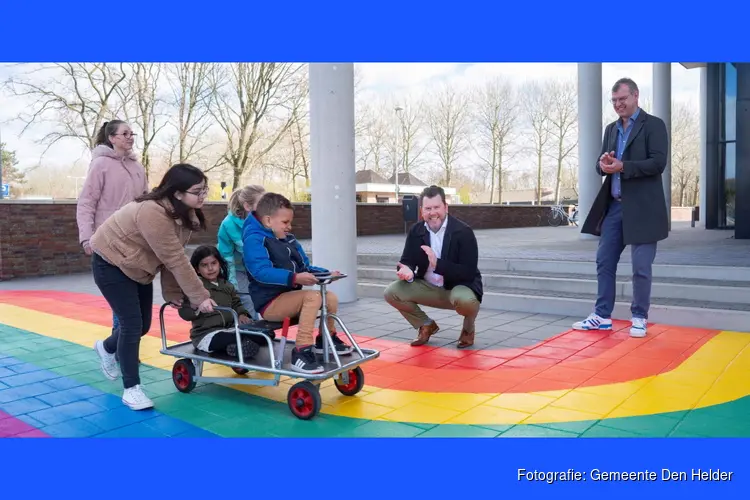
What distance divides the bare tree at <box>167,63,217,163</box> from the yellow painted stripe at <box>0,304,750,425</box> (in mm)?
22880

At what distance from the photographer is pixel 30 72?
2250 centimetres

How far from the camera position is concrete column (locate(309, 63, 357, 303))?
7.34 m

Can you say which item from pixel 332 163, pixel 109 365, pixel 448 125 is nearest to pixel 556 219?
pixel 448 125

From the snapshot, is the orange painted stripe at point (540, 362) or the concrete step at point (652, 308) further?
the concrete step at point (652, 308)

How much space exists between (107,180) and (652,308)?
5.17 metres

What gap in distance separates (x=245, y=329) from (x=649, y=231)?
3549 millimetres

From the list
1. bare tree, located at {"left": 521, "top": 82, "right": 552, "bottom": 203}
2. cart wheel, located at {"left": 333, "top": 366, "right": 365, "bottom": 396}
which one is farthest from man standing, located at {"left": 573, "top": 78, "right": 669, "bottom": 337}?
bare tree, located at {"left": 521, "top": 82, "right": 552, "bottom": 203}

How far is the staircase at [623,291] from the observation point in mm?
6008

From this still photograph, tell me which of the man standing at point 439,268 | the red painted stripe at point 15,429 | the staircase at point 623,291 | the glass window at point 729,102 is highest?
the glass window at point 729,102

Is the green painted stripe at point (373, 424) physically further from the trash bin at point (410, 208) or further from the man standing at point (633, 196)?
the trash bin at point (410, 208)

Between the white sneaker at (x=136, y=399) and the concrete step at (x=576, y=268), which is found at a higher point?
the concrete step at (x=576, y=268)

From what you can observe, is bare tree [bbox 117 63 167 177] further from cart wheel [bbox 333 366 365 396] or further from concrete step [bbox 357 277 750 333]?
cart wheel [bbox 333 366 365 396]

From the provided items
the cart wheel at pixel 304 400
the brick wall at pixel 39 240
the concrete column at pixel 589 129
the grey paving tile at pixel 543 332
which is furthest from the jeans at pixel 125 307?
the concrete column at pixel 589 129
